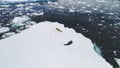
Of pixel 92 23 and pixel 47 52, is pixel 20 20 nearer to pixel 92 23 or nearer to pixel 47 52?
pixel 92 23

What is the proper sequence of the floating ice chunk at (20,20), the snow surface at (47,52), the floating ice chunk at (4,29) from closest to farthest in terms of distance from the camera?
1. the snow surface at (47,52)
2. the floating ice chunk at (4,29)
3. the floating ice chunk at (20,20)

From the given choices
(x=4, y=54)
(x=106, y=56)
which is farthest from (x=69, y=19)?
(x=4, y=54)

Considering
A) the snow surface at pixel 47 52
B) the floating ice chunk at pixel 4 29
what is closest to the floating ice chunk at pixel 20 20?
the floating ice chunk at pixel 4 29

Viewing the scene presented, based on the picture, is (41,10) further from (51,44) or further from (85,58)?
(85,58)

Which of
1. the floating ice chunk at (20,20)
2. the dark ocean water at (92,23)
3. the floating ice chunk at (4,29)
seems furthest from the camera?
the floating ice chunk at (20,20)

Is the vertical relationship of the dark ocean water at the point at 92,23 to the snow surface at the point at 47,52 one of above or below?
below

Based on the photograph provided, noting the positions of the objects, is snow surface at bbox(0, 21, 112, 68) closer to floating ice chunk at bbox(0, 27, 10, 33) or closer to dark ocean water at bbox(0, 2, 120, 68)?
dark ocean water at bbox(0, 2, 120, 68)

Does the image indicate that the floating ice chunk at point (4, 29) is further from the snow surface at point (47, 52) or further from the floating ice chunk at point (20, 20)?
the snow surface at point (47, 52)

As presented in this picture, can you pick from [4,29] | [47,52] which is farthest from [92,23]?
[47,52]
